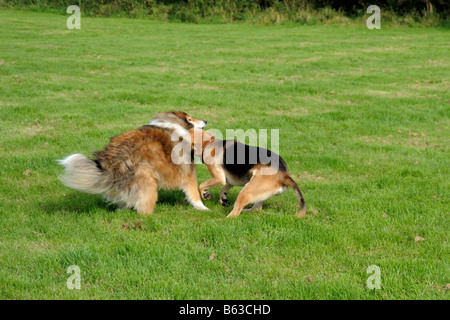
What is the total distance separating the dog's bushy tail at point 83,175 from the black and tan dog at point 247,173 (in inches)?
61.9

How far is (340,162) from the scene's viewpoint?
329 inches

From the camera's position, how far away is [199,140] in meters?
6.59

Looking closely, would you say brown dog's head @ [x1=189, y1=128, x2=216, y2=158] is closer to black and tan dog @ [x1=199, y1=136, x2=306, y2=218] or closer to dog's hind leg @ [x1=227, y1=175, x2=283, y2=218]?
black and tan dog @ [x1=199, y1=136, x2=306, y2=218]

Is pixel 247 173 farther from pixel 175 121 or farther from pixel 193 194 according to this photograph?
pixel 175 121

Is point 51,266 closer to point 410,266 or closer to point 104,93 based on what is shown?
point 410,266

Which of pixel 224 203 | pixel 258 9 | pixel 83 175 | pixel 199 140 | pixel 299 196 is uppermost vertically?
pixel 258 9

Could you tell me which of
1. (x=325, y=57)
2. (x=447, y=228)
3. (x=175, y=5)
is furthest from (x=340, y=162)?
(x=175, y=5)

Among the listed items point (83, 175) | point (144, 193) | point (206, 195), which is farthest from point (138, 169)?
point (206, 195)

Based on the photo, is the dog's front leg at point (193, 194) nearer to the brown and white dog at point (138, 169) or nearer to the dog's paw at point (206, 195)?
the brown and white dog at point (138, 169)

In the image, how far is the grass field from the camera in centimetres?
455

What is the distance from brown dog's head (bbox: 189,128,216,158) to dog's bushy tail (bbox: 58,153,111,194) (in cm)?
139

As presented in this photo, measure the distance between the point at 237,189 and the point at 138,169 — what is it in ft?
7.05

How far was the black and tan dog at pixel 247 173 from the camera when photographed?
19.4 feet
